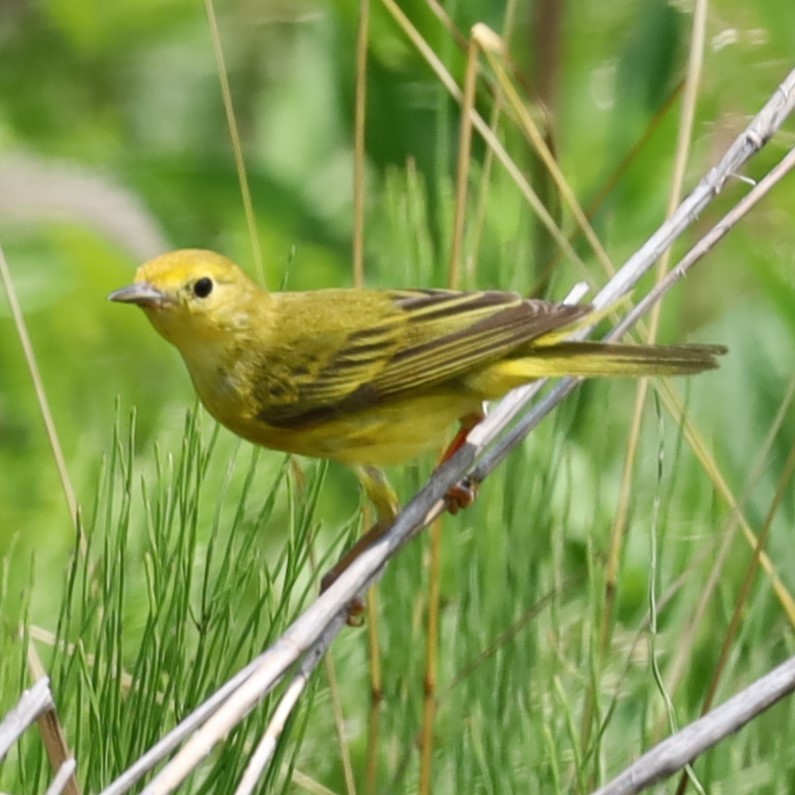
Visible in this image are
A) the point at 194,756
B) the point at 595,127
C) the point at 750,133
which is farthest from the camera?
the point at 595,127

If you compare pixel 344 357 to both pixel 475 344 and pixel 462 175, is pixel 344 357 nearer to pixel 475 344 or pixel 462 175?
pixel 475 344

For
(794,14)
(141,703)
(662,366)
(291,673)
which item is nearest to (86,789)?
(141,703)

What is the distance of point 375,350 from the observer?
5.65ft

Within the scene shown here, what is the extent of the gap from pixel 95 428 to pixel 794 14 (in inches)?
55.3

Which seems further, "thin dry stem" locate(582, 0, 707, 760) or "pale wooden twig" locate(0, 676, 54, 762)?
"thin dry stem" locate(582, 0, 707, 760)

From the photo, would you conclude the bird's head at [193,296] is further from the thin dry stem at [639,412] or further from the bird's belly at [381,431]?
the thin dry stem at [639,412]

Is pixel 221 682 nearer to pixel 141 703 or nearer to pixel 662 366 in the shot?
pixel 141 703

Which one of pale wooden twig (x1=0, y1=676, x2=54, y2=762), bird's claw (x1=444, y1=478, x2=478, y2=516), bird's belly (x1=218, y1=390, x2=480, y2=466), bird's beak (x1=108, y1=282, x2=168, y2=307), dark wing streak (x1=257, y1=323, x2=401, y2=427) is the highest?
bird's beak (x1=108, y1=282, x2=168, y2=307)

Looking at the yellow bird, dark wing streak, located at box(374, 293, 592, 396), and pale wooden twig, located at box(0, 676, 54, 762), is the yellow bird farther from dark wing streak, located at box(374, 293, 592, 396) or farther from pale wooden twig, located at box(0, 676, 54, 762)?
pale wooden twig, located at box(0, 676, 54, 762)

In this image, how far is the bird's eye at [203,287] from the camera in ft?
5.33

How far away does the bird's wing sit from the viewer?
163 cm

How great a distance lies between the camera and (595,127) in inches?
112

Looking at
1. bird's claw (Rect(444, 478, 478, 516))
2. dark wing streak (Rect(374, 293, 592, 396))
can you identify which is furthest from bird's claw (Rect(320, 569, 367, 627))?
dark wing streak (Rect(374, 293, 592, 396))

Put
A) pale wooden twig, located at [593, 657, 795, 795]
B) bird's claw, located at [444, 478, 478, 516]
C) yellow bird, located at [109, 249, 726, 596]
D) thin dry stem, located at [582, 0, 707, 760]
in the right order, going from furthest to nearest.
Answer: yellow bird, located at [109, 249, 726, 596], bird's claw, located at [444, 478, 478, 516], thin dry stem, located at [582, 0, 707, 760], pale wooden twig, located at [593, 657, 795, 795]
